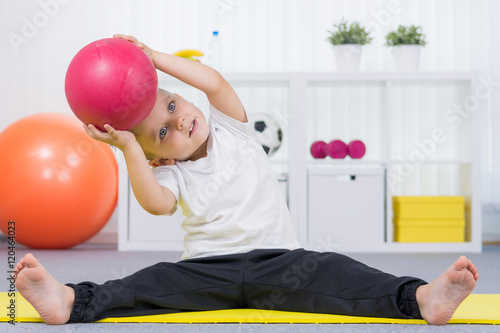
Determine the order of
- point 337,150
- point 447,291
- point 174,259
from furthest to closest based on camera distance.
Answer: point 337,150, point 174,259, point 447,291

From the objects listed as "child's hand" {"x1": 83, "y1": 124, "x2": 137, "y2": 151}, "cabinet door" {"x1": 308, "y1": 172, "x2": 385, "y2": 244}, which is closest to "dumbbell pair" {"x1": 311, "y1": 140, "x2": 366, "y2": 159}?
"cabinet door" {"x1": 308, "y1": 172, "x2": 385, "y2": 244}

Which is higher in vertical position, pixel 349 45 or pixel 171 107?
pixel 349 45

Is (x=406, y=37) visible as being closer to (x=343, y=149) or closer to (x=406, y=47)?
(x=406, y=47)

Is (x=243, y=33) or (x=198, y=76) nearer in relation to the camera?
(x=198, y=76)

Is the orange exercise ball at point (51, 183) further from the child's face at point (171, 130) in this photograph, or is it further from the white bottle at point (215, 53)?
the child's face at point (171, 130)

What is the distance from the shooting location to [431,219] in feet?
8.91

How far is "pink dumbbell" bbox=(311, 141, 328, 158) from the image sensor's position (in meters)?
2.83

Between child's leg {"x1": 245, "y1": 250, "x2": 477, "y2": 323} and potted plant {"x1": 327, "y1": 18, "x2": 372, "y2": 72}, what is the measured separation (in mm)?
1729

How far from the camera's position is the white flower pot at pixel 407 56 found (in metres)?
2.81

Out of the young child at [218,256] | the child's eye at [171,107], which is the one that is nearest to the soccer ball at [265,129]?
the young child at [218,256]

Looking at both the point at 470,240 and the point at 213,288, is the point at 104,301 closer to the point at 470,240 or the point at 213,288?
the point at 213,288

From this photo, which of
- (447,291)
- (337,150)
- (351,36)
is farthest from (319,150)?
(447,291)

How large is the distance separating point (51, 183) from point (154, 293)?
141 cm

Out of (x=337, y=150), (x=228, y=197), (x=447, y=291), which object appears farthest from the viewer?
(x=337, y=150)
